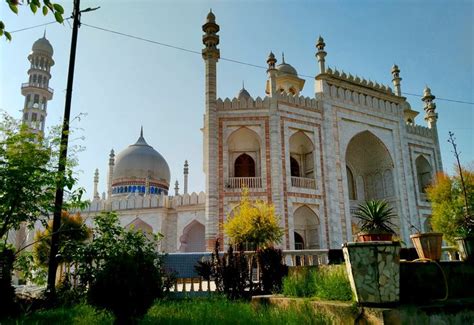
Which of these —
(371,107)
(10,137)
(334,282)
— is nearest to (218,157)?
(371,107)

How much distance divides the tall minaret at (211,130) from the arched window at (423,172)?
43.1ft

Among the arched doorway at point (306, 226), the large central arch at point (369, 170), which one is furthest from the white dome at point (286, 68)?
the arched doorway at point (306, 226)

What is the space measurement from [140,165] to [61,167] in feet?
72.5

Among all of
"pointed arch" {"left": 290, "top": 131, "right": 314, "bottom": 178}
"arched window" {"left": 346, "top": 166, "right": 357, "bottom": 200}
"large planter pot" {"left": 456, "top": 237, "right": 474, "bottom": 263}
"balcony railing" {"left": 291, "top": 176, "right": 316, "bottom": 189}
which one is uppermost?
"pointed arch" {"left": 290, "top": 131, "right": 314, "bottom": 178}

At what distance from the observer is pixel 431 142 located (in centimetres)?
2262

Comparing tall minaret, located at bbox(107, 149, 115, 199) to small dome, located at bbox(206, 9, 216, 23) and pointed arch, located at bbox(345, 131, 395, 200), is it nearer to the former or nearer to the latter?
small dome, located at bbox(206, 9, 216, 23)

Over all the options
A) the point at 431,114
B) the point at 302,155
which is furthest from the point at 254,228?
the point at 431,114

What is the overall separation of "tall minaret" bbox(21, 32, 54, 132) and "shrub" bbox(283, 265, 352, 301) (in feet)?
93.3

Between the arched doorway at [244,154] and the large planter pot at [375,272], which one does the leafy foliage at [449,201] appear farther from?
the large planter pot at [375,272]

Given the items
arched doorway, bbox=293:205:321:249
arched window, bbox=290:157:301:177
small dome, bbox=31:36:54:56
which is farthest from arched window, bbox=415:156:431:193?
small dome, bbox=31:36:54:56

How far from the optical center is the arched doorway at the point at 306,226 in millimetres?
17719

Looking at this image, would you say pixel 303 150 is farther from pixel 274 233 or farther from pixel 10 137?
pixel 10 137

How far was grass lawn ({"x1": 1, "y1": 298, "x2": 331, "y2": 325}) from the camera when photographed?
4035 millimetres

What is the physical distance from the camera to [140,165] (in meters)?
28.1
